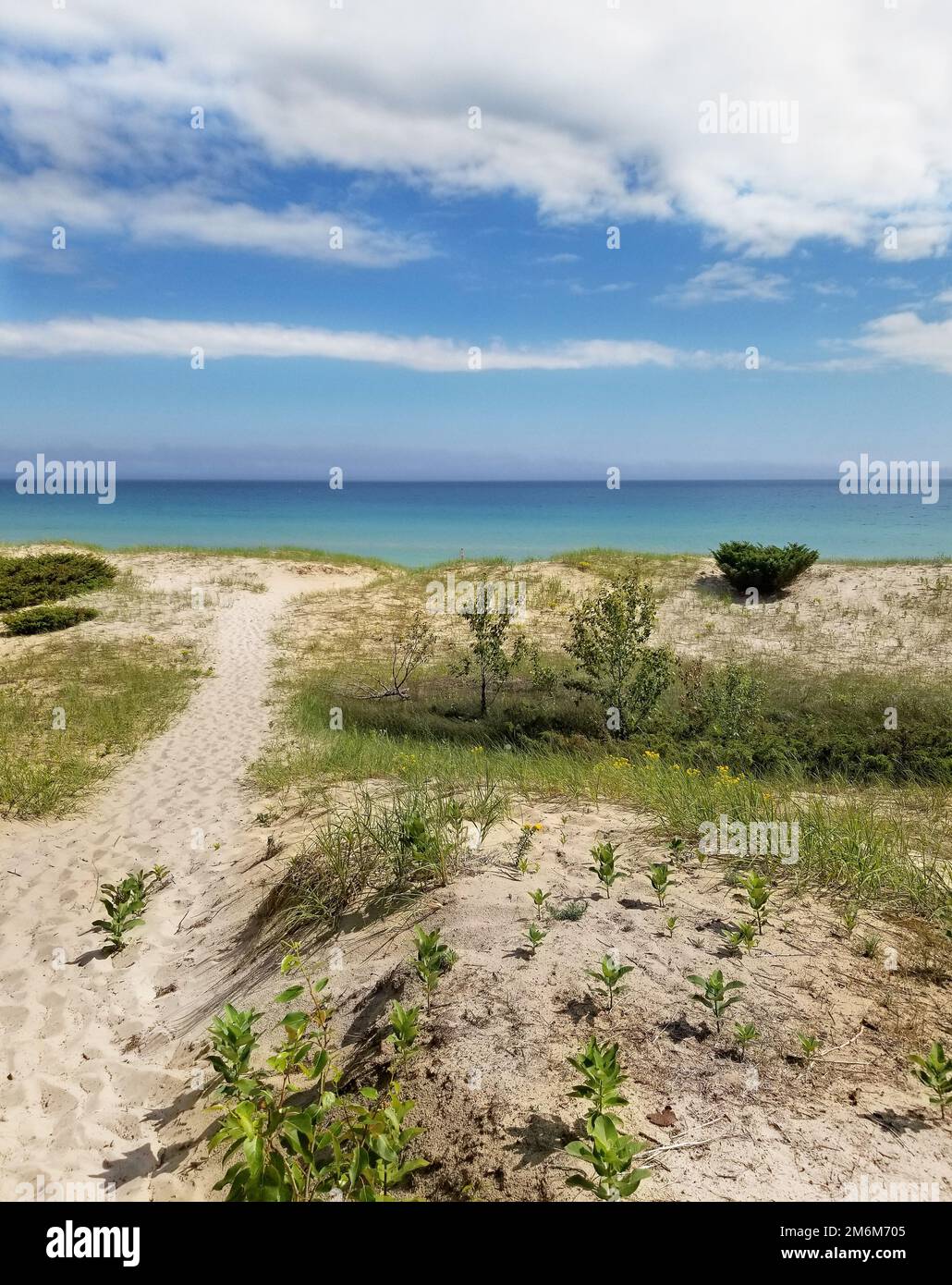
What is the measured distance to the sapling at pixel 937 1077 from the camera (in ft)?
9.15

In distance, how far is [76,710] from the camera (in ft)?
37.7

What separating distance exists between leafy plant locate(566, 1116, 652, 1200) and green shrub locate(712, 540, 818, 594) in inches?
818

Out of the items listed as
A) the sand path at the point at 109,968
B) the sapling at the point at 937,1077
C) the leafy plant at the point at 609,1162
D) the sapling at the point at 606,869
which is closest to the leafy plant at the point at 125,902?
the sand path at the point at 109,968

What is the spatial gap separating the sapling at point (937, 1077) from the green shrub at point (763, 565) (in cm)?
1998

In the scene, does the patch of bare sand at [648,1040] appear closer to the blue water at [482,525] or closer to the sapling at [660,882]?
the sapling at [660,882]

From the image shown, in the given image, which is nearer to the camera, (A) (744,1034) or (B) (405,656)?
(A) (744,1034)

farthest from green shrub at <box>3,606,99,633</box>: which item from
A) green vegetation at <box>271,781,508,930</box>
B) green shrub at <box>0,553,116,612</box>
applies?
green vegetation at <box>271,781,508,930</box>

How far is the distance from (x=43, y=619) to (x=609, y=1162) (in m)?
19.1

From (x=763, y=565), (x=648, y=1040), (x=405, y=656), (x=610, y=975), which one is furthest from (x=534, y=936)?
(x=763, y=565)

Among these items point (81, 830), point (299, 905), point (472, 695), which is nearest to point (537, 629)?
point (472, 695)

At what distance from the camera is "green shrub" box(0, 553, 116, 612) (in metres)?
20.0

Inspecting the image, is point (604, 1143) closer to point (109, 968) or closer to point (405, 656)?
point (109, 968)

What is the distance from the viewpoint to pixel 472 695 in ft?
43.9
